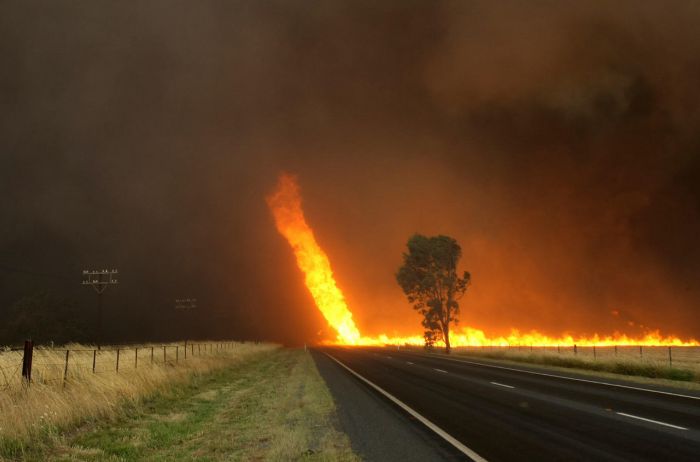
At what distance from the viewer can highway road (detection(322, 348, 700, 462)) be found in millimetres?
8523

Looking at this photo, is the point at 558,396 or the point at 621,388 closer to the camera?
the point at 558,396

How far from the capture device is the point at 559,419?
38.8 ft

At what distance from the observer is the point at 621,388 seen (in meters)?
19.2

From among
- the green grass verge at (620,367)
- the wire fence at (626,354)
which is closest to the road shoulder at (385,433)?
the green grass verge at (620,367)

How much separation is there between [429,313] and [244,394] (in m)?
51.4

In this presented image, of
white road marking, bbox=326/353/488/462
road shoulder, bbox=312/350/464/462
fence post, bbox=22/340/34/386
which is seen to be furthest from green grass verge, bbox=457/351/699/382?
fence post, bbox=22/340/34/386

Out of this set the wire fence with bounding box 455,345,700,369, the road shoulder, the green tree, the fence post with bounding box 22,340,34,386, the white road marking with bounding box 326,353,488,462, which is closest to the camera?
the white road marking with bounding box 326,353,488,462

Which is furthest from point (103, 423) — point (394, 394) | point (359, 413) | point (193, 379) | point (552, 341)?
point (552, 341)

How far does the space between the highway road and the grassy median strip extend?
2625mm

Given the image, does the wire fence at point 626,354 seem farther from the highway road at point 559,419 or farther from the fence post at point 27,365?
the fence post at point 27,365

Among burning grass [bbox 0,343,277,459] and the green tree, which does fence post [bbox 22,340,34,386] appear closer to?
burning grass [bbox 0,343,277,459]

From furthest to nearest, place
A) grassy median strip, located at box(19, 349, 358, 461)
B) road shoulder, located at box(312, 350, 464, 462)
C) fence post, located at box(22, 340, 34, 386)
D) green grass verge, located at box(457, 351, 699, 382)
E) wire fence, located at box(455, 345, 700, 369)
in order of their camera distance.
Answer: wire fence, located at box(455, 345, 700, 369) < green grass verge, located at box(457, 351, 699, 382) < fence post, located at box(22, 340, 34, 386) < grassy median strip, located at box(19, 349, 358, 461) < road shoulder, located at box(312, 350, 464, 462)

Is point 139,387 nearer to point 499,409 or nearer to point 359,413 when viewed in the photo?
point 359,413

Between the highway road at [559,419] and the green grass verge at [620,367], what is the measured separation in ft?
17.1
